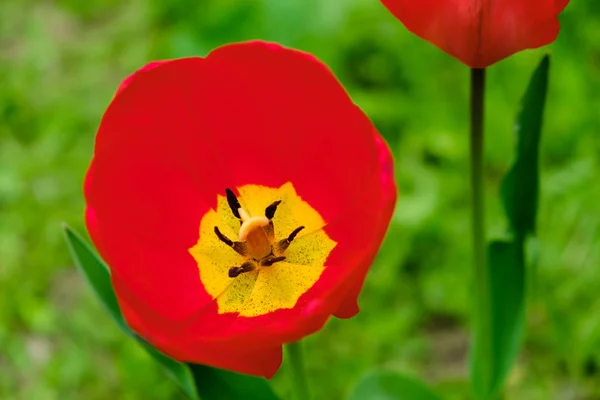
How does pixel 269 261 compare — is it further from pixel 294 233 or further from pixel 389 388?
pixel 389 388

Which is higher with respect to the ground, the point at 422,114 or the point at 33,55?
the point at 33,55

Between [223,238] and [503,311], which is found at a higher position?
[223,238]

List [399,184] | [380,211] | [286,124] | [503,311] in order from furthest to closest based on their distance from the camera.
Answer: [399,184], [503,311], [286,124], [380,211]

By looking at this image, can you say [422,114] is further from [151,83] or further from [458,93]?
[151,83]

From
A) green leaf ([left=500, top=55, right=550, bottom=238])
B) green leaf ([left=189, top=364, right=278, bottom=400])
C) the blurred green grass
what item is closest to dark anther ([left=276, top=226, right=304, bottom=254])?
green leaf ([left=189, top=364, right=278, bottom=400])

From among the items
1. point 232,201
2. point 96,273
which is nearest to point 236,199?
point 232,201

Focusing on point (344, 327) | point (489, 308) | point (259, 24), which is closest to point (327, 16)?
point (259, 24)

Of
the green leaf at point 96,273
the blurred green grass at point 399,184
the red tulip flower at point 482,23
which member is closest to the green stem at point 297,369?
the green leaf at point 96,273
